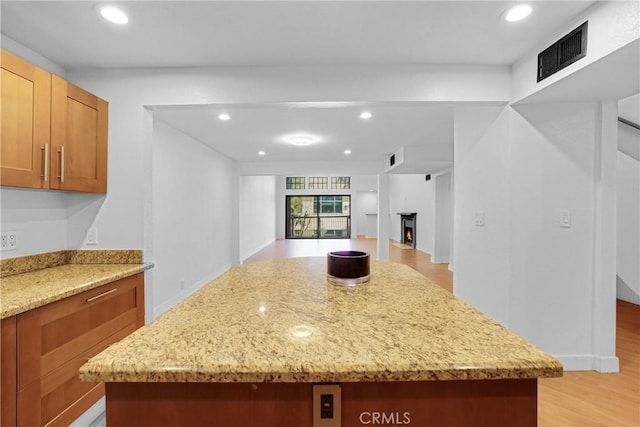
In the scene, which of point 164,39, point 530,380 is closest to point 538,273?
point 530,380

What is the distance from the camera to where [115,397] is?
0.74 m

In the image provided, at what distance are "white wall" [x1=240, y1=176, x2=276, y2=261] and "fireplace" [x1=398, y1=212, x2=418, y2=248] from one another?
484 cm

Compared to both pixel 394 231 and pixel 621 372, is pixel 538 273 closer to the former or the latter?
pixel 621 372

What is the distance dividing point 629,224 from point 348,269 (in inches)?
182

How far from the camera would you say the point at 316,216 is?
1401 centimetres

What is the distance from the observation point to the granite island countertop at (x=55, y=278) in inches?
57.2

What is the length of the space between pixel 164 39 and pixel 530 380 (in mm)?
2590

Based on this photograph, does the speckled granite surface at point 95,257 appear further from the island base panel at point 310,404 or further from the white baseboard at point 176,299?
the island base panel at point 310,404

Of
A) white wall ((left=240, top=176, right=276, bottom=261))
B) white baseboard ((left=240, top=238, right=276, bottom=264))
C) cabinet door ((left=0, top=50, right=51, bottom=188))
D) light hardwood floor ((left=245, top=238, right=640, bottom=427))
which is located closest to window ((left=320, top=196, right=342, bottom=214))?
white wall ((left=240, top=176, right=276, bottom=261))

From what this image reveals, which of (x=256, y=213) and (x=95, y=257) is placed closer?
(x=95, y=257)

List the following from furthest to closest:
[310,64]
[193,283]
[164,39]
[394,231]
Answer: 1. [394,231]
2. [193,283]
3. [310,64]
4. [164,39]

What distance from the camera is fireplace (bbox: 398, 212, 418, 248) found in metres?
10.0

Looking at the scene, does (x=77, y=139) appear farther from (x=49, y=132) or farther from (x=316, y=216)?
(x=316, y=216)

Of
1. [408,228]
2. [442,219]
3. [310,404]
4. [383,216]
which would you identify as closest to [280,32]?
[310,404]
